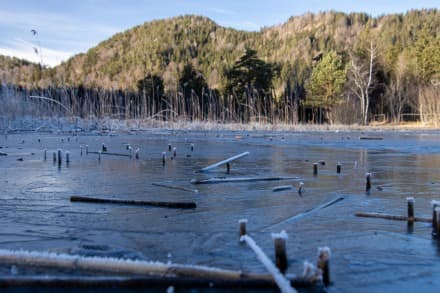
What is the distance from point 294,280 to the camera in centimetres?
334

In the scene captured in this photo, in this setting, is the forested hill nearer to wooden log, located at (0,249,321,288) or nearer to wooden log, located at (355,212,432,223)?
wooden log, located at (355,212,432,223)

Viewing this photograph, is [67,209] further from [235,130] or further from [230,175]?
[235,130]

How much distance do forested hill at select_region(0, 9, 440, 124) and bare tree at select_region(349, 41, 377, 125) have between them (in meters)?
0.93

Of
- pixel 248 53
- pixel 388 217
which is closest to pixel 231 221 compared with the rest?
pixel 388 217

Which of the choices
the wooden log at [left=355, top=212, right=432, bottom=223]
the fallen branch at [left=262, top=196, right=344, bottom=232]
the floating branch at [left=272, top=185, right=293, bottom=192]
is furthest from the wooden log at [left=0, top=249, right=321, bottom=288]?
the floating branch at [left=272, top=185, right=293, bottom=192]

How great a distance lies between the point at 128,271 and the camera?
3559 millimetres

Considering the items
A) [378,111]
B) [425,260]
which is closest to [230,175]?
[425,260]

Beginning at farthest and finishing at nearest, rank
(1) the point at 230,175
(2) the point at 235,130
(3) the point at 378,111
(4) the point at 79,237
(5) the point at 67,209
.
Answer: (3) the point at 378,111
(2) the point at 235,130
(1) the point at 230,175
(5) the point at 67,209
(4) the point at 79,237

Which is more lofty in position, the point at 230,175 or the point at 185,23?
the point at 185,23

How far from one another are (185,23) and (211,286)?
488 feet

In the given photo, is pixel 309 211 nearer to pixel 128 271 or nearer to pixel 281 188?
pixel 281 188

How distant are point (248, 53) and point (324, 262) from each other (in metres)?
44.1

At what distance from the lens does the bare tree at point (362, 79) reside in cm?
4356

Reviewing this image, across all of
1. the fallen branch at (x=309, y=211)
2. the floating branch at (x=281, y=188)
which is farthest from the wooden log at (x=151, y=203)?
the floating branch at (x=281, y=188)
